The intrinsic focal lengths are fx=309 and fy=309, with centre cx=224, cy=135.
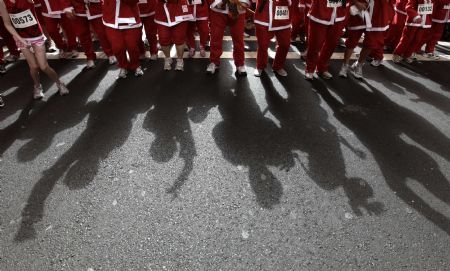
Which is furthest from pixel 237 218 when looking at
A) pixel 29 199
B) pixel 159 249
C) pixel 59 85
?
pixel 59 85

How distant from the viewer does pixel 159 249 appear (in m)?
2.64

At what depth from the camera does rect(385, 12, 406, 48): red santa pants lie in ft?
21.5

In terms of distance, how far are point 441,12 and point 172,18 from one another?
5302mm

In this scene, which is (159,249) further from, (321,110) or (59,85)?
(59,85)

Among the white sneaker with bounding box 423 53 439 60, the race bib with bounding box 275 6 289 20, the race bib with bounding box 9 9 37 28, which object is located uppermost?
the race bib with bounding box 9 9 37 28

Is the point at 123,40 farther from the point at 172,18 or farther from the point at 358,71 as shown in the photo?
the point at 358,71

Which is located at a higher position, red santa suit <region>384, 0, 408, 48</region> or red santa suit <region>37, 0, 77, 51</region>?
red santa suit <region>37, 0, 77, 51</region>

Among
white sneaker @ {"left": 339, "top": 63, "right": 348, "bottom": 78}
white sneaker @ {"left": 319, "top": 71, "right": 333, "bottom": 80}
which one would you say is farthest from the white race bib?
white sneaker @ {"left": 339, "top": 63, "right": 348, "bottom": 78}

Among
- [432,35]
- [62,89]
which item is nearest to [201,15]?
[62,89]

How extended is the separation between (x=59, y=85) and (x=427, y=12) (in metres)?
6.76

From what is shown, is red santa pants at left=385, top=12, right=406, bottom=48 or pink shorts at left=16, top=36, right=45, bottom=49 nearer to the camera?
pink shorts at left=16, top=36, right=45, bottom=49

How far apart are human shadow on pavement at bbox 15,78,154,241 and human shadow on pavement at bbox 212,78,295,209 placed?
129cm

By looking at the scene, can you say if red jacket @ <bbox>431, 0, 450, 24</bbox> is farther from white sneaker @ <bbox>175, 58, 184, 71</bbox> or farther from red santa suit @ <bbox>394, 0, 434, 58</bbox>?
white sneaker @ <bbox>175, 58, 184, 71</bbox>

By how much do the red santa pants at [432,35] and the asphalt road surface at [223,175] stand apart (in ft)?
5.60
